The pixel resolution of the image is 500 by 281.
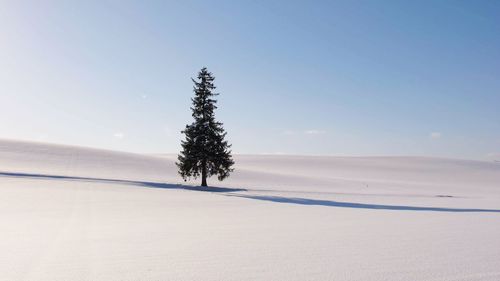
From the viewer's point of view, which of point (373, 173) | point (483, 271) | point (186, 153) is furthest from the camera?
point (373, 173)

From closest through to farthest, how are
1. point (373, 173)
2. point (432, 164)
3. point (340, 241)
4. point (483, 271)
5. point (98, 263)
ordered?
point (483, 271) < point (98, 263) < point (340, 241) < point (373, 173) < point (432, 164)

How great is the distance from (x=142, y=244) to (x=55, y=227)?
12.2 ft

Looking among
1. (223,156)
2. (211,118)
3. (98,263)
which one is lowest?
(98,263)

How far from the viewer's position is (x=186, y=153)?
113ft

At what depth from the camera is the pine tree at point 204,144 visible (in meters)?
34.2

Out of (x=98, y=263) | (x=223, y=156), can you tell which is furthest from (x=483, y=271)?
(x=223, y=156)

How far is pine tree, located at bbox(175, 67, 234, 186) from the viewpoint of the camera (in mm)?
34219

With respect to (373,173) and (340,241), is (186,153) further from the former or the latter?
(373,173)

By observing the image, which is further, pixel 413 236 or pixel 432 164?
pixel 432 164

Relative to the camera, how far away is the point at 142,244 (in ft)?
23.4

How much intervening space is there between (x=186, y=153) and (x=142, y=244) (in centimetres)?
2750

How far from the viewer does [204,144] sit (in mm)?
34312

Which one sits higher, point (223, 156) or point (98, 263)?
point (223, 156)

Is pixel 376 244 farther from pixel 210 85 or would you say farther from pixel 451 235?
pixel 210 85
